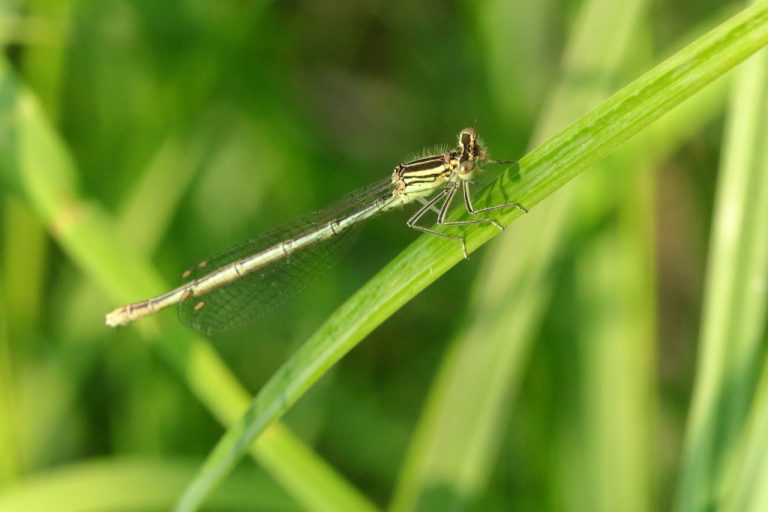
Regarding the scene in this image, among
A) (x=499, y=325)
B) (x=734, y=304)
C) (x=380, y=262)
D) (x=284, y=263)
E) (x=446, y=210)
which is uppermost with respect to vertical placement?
(x=380, y=262)

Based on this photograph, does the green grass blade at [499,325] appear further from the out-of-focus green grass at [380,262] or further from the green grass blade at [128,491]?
the green grass blade at [128,491]

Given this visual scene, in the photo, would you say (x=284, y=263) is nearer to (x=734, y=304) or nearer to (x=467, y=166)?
(x=467, y=166)

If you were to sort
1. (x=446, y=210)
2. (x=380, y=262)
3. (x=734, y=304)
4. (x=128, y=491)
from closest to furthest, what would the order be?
(x=734, y=304) → (x=446, y=210) → (x=128, y=491) → (x=380, y=262)

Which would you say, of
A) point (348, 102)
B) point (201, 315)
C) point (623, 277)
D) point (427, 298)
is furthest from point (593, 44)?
point (348, 102)

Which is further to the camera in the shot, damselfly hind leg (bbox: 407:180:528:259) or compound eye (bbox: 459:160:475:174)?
compound eye (bbox: 459:160:475:174)

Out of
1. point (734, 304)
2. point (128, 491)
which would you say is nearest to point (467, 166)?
point (734, 304)

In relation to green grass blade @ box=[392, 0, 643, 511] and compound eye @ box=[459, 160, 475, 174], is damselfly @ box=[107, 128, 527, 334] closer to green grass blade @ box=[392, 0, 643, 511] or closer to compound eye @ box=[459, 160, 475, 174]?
compound eye @ box=[459, 160, 475, 174]

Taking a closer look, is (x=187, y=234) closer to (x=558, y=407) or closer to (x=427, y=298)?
(x=427, y=298)

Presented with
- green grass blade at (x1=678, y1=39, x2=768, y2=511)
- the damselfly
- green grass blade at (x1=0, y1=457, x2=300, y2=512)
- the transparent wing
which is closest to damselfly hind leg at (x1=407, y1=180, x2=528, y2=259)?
the damselfly
